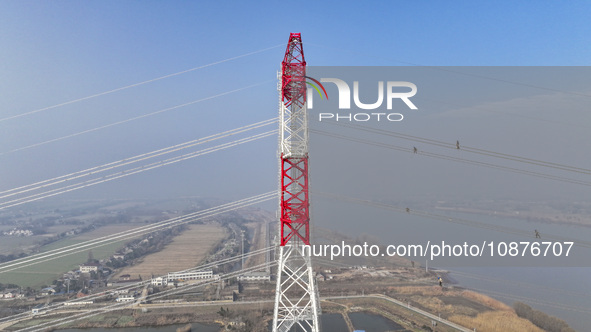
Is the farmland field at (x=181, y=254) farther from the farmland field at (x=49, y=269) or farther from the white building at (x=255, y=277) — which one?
the white building at (x=255, y=277)

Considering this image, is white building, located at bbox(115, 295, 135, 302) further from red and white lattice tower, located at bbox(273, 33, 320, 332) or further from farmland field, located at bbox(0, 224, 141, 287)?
red and white lattice tower, located at bbox(273, 33, 320, 332)

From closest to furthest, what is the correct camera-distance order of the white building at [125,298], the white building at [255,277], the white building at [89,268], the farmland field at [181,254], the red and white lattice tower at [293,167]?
the red and white lattice tower at [293,167] < the white building at [125,298] < the white building at [255,277] < the white building at [89,268] < the farmland field at [181,254]

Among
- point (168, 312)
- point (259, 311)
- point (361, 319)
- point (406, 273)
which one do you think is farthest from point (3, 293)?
point (406, 273)

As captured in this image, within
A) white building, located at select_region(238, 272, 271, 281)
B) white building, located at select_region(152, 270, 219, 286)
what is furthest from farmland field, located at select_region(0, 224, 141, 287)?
white building, located at select_region(238, 272, 271, 281)

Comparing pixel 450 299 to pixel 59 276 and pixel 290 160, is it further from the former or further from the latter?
pixel 59 276

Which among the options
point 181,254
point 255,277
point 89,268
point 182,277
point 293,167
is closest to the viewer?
point 293,167

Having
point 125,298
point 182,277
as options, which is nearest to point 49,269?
point 182,277

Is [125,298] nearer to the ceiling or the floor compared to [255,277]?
nearer to the floor

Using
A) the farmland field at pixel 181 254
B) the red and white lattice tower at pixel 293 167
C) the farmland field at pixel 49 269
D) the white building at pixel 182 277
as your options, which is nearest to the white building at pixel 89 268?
the farmland field at pixel 49 269

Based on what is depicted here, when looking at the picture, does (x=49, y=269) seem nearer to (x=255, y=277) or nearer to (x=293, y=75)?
(x=255, y=277)
